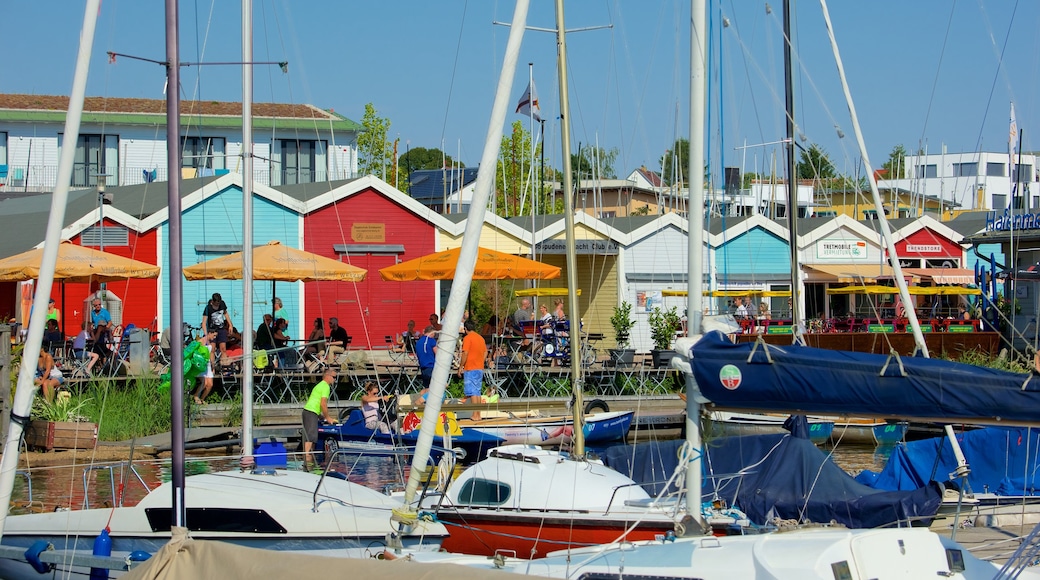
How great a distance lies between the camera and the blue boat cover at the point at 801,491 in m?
13.9

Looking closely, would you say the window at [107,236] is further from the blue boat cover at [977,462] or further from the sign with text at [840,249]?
the sign with text at [840,249]

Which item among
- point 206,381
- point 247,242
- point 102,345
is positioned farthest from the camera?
point 102,345

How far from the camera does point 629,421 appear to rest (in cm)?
2258

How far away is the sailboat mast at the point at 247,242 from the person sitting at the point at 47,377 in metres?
7.67

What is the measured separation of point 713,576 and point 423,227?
2906 cm

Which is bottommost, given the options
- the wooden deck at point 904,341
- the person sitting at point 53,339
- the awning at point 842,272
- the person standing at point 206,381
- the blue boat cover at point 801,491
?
the blue boat cover at point 801,491

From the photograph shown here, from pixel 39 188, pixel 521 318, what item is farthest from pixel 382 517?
pixel 39 188

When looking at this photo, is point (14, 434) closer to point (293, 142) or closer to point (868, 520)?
point (868, 520)

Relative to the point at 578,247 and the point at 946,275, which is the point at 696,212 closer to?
the point at 578,247

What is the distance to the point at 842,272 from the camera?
4253cm

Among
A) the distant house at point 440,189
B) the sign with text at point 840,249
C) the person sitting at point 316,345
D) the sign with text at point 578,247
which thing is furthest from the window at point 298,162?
the person sitting at point 316,345

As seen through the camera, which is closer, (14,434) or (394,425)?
(14,434)

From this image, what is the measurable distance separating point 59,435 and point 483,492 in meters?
10.3

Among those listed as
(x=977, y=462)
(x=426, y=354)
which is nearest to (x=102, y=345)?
(x=426, y=354)
